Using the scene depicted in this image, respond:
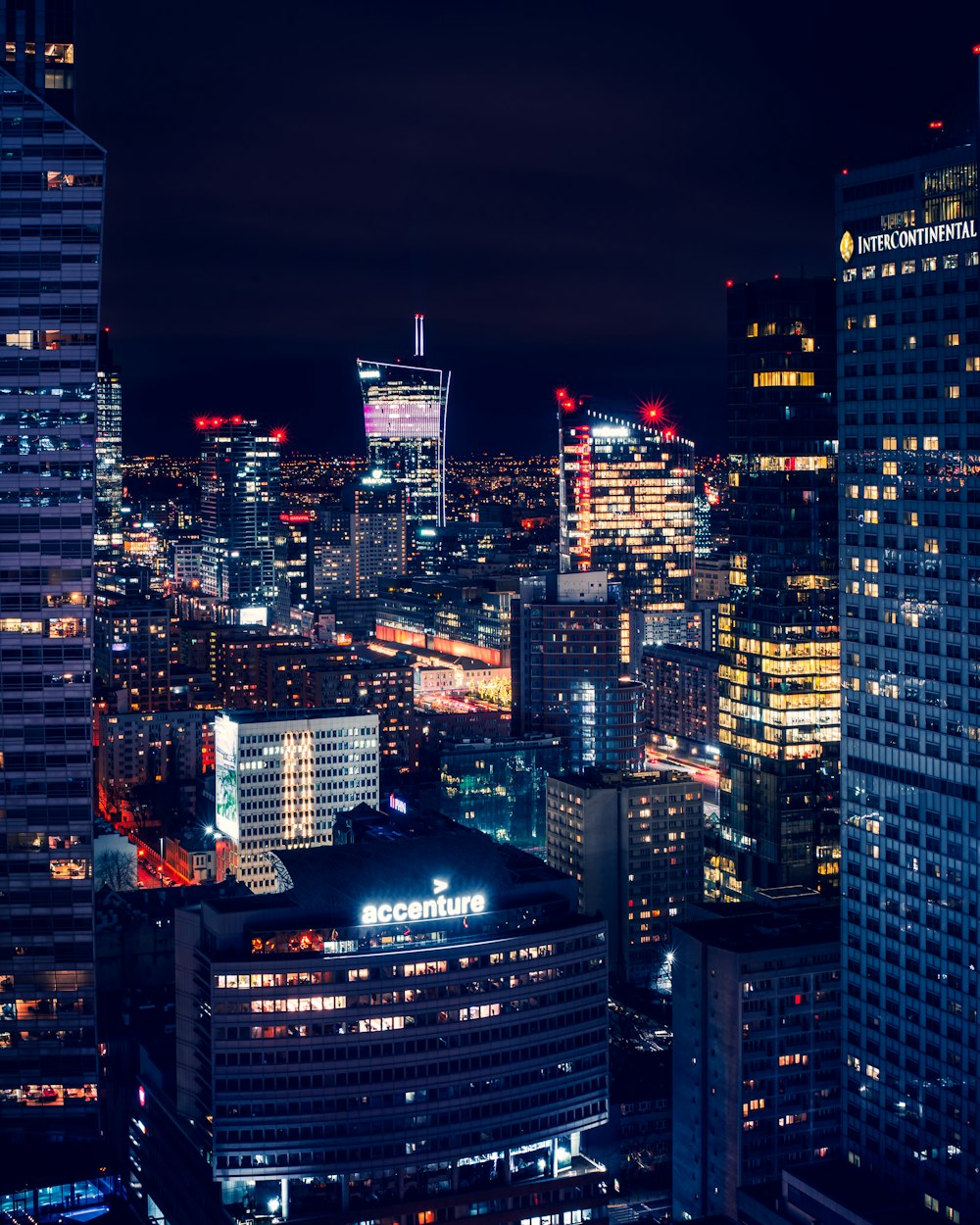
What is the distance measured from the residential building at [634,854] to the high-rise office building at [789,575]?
1424cm

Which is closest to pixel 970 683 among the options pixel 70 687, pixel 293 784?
pixel 70 687

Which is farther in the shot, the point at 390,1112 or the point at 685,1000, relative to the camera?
the point at 685,1000

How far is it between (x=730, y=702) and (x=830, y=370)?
29741 millimetres

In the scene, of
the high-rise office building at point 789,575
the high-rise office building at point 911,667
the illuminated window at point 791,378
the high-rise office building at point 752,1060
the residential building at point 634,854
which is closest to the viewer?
the high-rise office building at point 911,667

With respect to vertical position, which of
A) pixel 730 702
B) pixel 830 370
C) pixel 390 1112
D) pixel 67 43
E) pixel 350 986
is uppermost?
pixel 67 43

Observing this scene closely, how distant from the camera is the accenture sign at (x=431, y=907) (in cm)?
10869

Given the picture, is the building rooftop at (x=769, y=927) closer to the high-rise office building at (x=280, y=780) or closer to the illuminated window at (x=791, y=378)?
the illuminated window at (x=791, y=378)

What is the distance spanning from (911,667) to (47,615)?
51.4 m

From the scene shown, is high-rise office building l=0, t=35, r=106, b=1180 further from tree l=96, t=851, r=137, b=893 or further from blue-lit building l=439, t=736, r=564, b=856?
blue-lit building l=439, t=736, r=564, b=856

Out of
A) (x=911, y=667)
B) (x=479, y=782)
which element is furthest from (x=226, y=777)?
(x=911, y=667)

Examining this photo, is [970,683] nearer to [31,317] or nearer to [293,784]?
[31,317]

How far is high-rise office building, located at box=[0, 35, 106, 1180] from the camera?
108812mm

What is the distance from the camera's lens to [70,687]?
363ft

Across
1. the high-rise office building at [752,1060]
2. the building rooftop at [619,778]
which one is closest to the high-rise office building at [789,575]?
the building rooftop at [619,778]
